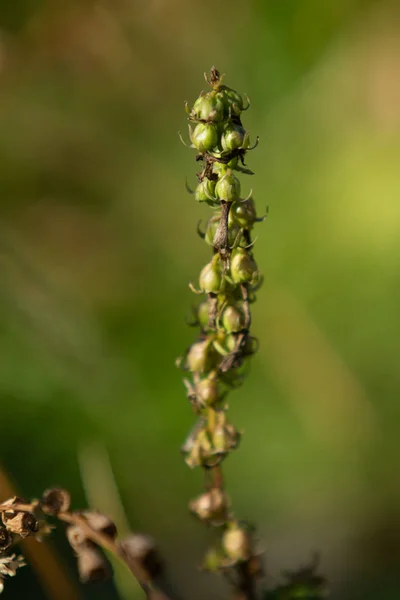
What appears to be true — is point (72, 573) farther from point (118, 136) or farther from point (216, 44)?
point (216, 44)

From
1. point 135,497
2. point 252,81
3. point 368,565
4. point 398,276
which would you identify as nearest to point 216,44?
point 252,81

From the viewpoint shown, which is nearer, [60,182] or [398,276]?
[398,276]

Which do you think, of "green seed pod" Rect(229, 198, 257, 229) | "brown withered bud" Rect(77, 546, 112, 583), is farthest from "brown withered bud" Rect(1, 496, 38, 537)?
"green seed pod" Rect(229, 198, 257, 229)

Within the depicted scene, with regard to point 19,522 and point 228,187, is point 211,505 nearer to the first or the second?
point 19,522

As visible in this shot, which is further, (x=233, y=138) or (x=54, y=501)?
(x=54, y=501)

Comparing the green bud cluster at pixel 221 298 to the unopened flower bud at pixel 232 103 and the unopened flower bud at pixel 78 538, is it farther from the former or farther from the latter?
the unopened flower bud at pixel 78 538

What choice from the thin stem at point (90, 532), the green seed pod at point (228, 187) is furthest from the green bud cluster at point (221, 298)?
the thin stem at point (90, 532)

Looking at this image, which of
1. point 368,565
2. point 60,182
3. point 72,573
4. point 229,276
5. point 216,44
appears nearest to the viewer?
point 229,276

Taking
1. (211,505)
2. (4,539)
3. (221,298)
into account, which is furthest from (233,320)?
(4,539)
